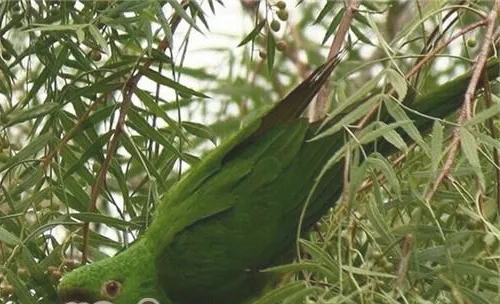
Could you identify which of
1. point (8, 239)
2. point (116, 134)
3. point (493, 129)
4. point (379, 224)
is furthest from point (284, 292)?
point (116, 134)

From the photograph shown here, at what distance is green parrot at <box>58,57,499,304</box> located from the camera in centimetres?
168

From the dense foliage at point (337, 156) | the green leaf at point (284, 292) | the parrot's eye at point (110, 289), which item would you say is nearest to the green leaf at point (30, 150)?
the dense foliage at point (337, 156)

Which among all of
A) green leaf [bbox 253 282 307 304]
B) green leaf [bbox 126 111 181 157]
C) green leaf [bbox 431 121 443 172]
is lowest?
green leaf [bbox 253 282 307 304]

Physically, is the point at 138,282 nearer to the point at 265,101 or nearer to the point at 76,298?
the point at 76,298

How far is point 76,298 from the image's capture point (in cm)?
172

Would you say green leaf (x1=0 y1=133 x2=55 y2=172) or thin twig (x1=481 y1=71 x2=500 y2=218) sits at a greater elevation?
green leaf (x1=0 y1=133 x2=55 y2=172)

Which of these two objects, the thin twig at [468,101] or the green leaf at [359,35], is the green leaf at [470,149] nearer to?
the thin twig at [468,101]

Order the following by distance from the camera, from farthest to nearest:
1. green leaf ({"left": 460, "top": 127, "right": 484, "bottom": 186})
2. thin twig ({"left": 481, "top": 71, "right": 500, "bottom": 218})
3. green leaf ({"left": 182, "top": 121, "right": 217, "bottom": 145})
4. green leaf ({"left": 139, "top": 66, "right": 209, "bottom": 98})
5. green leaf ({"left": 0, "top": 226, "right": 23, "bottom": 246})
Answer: green leaf ({"left": 182, "top": 121, "right": 217, "bottom": 145}) < green leaf ({"left": 139, "top": 66, "right": 209, "bottom": 98}) < green leaf ({"left": 0, "top": 226, "right": 23, "bottom": 246}) < thin twig ({"left": 481, "top": 71, "right": 500, "bottom": 218}) < green leaf ({"left": 460, "top": 127, "right": 484, "bottom": 186})

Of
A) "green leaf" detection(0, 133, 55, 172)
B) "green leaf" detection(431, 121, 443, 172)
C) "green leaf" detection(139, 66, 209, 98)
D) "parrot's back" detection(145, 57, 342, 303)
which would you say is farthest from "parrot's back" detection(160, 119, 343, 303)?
"green leaf" detection(431, 121, 443, 172)

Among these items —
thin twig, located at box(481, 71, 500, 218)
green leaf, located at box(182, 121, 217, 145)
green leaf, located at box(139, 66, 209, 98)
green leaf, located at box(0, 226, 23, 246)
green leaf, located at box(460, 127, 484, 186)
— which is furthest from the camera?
green leaf, located at box(182, 121, 217, 145)

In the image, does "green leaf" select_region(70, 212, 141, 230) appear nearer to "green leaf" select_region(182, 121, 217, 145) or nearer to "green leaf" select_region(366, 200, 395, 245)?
"green leaf" select_region(182, 121, 217, 145)

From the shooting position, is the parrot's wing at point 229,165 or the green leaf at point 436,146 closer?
the green leaf at point 436,146

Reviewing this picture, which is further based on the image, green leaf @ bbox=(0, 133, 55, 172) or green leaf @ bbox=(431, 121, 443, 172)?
green leaf @ bbox=(0, 133, 55, 172)

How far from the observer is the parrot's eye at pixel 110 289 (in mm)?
1784
